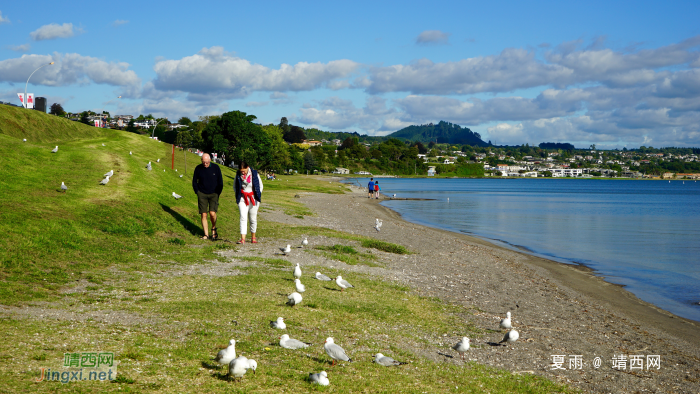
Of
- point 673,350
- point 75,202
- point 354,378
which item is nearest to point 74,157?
point 75,202

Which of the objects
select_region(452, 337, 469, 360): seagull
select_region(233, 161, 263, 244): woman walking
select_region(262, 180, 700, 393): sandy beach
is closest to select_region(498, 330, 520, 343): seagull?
select_region(262, 180, 700, 393): sandy beach

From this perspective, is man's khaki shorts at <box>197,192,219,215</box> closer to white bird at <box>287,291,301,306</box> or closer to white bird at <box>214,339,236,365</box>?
white bird at <box>287,291,301,306</box>

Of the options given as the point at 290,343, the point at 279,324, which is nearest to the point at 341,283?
the point at 279,324

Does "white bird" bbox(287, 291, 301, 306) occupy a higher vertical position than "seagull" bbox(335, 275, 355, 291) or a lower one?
higher

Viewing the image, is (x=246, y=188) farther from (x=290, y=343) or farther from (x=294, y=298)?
(x=290, y=343)

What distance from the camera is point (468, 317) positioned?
12.6m

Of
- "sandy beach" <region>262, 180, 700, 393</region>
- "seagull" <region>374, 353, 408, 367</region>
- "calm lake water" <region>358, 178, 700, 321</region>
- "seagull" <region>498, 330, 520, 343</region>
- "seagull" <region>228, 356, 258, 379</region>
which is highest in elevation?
"seagull" <region>228, 356, 258, 379</region>

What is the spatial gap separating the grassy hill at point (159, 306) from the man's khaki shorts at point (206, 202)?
4.08ft

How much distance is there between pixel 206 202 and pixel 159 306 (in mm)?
8875

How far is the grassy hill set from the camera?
679cm

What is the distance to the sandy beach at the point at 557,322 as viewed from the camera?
9.55 metres

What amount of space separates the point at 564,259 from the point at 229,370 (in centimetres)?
2530

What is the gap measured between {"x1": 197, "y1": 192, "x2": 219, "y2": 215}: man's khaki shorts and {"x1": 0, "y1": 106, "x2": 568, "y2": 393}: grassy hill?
4.08ft

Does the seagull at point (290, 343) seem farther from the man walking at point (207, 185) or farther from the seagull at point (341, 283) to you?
the man walking at point (207, 185)
